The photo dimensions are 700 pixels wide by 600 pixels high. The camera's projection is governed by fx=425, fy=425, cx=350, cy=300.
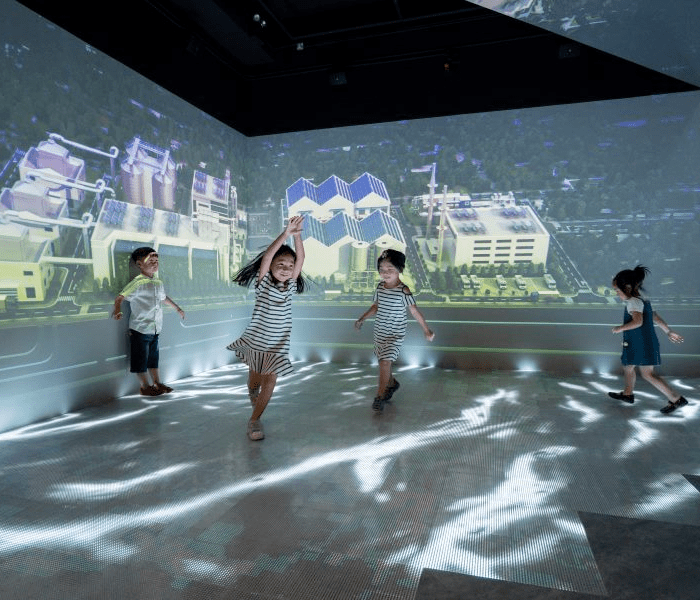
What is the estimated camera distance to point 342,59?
478 cm

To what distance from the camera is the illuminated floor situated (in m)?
1.54

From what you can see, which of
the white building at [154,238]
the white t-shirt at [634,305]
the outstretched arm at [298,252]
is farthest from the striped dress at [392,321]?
the white building at [154,238]

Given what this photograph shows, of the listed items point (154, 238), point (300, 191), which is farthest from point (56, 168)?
point (300, 191)

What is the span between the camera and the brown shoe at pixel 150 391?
156 inches

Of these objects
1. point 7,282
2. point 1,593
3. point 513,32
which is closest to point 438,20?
point 513,32

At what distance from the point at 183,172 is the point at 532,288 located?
4.23 metres

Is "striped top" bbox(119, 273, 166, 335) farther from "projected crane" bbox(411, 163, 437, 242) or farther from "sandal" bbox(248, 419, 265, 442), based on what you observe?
"projected crane" bbox(411, 163, 437, 242)

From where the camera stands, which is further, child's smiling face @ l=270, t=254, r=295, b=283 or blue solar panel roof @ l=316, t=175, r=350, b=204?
blue solar panel roof @ l=316, t=175, r=350, b=204

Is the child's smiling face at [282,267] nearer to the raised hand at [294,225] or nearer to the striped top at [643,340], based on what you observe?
the raised hand at [294,225]

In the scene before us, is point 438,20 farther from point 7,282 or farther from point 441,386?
point 7,282

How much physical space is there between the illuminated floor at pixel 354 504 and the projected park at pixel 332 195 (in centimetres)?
146

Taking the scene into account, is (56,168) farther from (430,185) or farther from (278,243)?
(430,185)

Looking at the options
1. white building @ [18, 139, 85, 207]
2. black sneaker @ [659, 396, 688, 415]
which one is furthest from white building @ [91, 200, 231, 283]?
black sneaker @ [659, 396, 688, 415]

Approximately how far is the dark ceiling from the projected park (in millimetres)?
186
